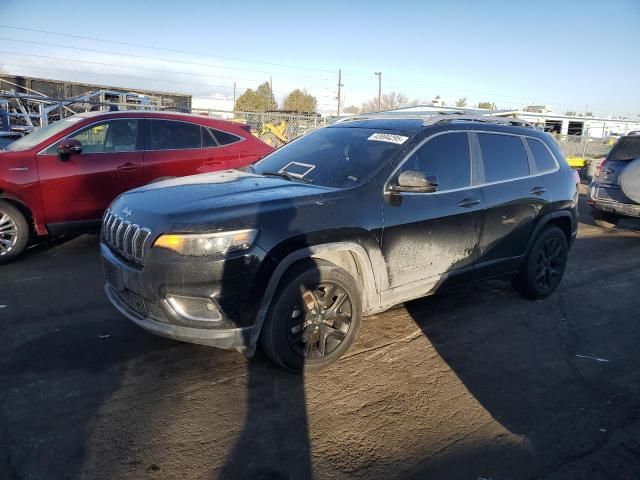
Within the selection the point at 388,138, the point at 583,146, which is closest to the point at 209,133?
the point at 388,138

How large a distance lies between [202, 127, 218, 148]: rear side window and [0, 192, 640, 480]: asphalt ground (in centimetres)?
312

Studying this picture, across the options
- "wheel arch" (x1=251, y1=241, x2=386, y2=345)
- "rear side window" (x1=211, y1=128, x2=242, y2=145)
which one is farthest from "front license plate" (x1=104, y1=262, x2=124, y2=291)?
"rear side window" (x1=211, y1=128, x2=242, y2=145)

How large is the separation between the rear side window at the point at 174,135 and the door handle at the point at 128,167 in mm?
387

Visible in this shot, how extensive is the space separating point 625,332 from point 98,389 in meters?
4.44

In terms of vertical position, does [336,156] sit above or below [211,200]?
above

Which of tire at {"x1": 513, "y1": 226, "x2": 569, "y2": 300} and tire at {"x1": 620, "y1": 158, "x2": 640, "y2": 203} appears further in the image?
tire at {"x1": 620, "y1": 158, "x2": 640, "y2": 203}

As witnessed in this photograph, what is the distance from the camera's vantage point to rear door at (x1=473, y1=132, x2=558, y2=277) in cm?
462

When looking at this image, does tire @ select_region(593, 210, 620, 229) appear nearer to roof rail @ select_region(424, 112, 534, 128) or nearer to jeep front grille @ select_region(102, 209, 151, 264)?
roof rail @ select_region(424, 112, 534, 128)

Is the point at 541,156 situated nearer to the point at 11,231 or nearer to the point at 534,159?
the point at 534,159

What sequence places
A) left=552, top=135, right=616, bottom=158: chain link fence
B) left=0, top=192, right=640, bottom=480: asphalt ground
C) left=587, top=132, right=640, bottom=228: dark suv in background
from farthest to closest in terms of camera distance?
left=552, top=135, right=616, bottom=158: chain link fence < left=587, top=132, right=640, bottom=228: dark suv in background < left=0, top=192, right=640, bottom=480: asphalt ground

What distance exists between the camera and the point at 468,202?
4.39 meters

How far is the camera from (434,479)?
103 inches

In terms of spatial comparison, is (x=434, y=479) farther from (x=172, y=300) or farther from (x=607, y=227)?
(x=607, y=227)

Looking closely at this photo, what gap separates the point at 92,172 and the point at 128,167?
46cm
